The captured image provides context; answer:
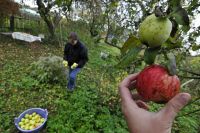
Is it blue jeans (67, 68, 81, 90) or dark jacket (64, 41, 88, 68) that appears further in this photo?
blue jeans (67, 68, 81, 90)

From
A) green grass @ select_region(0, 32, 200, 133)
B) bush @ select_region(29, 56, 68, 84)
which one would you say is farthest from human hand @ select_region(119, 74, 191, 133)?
bush @ select_region(29, 56, 68, 84)

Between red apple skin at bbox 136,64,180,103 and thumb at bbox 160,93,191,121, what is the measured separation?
0.03m

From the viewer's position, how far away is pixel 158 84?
0.76 metres

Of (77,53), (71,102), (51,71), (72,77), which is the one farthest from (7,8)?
(71,102)

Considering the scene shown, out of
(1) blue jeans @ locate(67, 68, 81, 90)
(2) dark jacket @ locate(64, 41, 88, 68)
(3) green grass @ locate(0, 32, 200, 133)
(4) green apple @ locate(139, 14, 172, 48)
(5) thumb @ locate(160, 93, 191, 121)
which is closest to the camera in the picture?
(4) green apple @ locate(139, 14, 172, 48)

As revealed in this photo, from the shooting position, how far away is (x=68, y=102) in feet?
22.1

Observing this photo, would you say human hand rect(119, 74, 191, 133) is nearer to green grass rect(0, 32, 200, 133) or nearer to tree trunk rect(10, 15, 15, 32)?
green grass rect(0, 32, 200, 133)

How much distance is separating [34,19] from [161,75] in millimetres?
16929

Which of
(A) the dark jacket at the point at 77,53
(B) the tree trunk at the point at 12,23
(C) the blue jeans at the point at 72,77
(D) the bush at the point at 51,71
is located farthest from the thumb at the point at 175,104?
(B) the tree trunk at the point at 12,23

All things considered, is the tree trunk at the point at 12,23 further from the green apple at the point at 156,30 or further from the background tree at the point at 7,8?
the green apple at the point at 156,30

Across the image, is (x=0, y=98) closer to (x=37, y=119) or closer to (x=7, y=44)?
(x=37, y=119)

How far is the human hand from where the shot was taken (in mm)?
881

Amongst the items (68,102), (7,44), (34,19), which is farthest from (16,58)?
(34,19)

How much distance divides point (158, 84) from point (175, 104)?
10 centimetres
